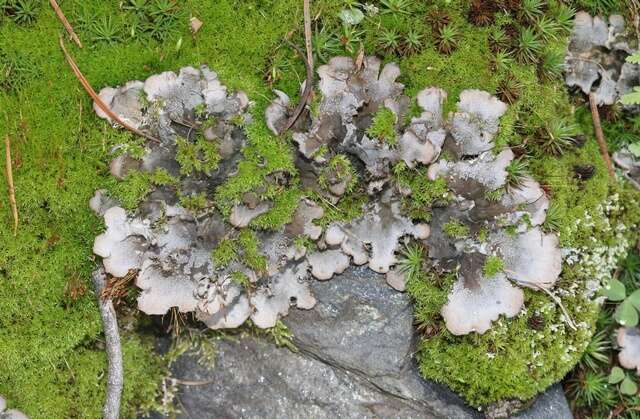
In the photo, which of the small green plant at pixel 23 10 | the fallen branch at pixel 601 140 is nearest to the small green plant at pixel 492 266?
the fallen branch at pixel 601 140

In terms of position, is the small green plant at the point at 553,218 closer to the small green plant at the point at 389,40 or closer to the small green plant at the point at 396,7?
the small green plant at the point at 389,40

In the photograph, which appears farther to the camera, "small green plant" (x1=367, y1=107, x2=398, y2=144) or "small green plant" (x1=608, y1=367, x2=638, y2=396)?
"small green plant" (x1=608, y1=367, x2=638, y2=396)

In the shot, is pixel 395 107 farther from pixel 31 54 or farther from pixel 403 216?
pixel 31 54

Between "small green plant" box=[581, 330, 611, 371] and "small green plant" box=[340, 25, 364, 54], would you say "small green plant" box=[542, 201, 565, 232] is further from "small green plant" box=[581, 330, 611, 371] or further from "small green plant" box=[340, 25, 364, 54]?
"small green plant" box=[340, 25, 364, 54]

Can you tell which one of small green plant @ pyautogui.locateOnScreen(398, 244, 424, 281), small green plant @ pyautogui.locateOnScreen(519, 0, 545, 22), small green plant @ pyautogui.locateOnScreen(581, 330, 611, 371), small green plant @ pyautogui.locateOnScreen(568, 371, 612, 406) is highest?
small green plant @ pyautogui.locateOnScreen(519, 0, 545, 22)

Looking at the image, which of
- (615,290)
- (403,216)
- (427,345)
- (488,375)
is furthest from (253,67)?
(615,290)

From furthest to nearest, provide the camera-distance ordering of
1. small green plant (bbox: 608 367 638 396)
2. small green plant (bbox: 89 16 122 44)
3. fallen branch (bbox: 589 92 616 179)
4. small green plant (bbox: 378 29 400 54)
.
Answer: small green plant (bbox: 608 367 638 396) → fallen branch (bbox: 589 92 616 179) → small green plant (bbox: 378 29 400 54) → small green plant (bbox: 89 16 122 44)

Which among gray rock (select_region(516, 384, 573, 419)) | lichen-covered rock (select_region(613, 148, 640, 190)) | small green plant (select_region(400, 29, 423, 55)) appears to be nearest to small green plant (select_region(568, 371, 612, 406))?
gray rock (select_region(516, 384, 573, 419))
